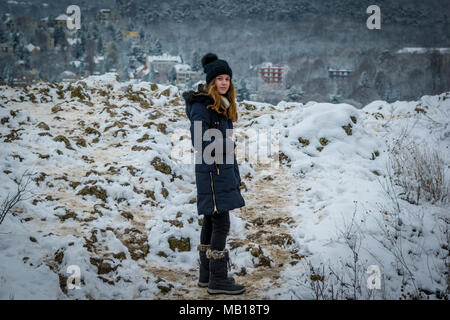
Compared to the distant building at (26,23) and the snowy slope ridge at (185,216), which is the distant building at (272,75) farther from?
the distant building at (26,23)

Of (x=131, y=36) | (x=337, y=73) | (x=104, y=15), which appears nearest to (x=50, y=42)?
(x=131, y=36)

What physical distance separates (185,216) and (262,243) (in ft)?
4.09

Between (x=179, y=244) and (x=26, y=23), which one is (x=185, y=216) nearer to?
(x=179, y=244)

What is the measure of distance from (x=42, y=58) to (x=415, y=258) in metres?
88.0

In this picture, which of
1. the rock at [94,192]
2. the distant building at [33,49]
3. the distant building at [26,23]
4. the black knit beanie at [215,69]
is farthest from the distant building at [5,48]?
the black knit beanie at [215,69]

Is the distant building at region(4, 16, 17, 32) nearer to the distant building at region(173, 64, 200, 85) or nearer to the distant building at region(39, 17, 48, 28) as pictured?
the distant building at region(39, 17, 48, 28)

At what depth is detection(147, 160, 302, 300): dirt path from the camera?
3336mm

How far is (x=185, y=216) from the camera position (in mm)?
4789

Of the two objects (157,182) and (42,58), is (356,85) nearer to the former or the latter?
(157,182)

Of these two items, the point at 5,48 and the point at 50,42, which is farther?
the point at 50,42

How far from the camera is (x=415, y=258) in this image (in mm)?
3457

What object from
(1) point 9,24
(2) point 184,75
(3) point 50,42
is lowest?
(2) point 184,75

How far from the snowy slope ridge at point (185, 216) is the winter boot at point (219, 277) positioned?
0.14m
